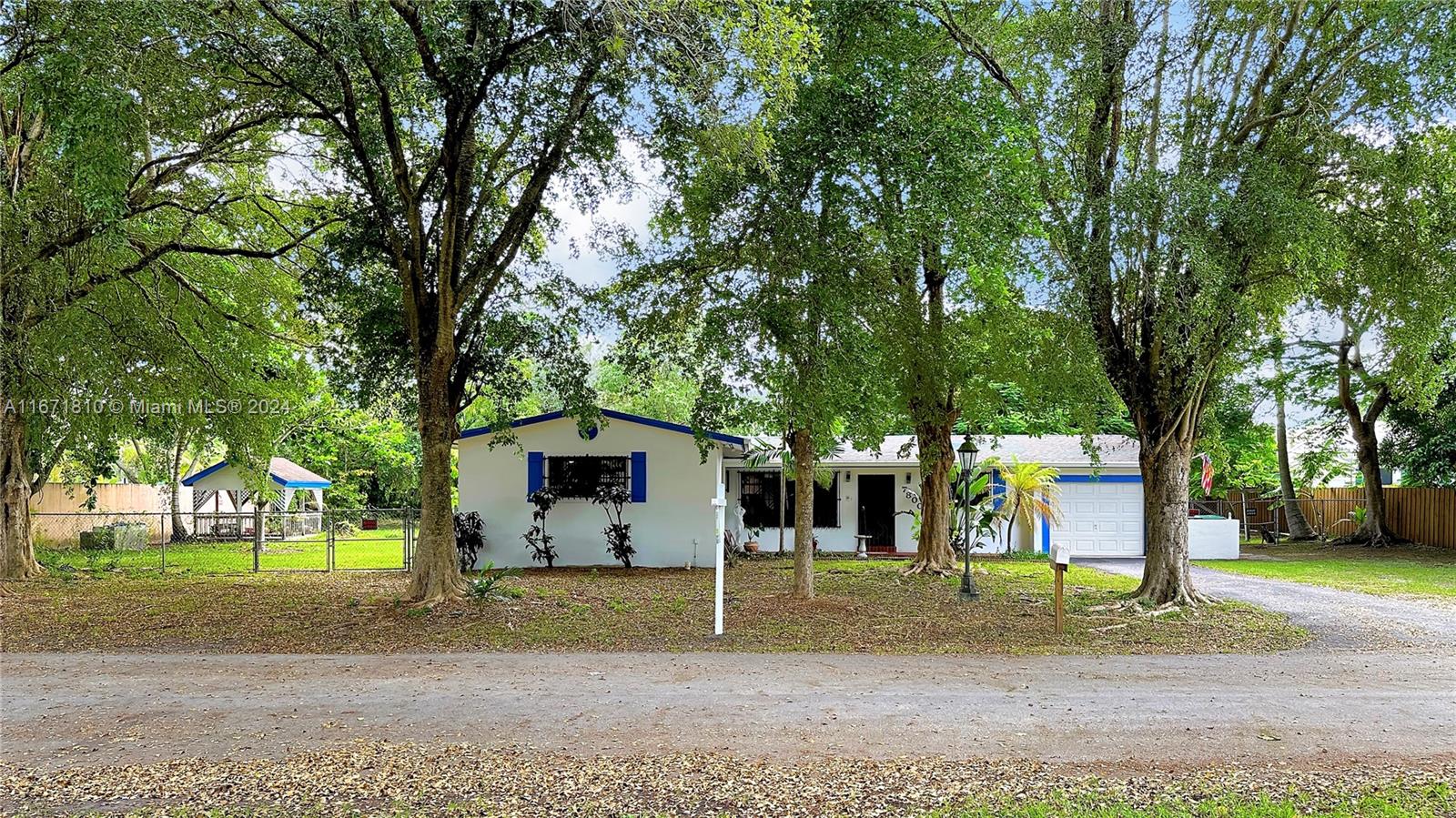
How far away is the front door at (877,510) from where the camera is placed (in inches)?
758

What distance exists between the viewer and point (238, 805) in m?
4.21

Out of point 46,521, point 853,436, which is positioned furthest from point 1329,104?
point 46,521

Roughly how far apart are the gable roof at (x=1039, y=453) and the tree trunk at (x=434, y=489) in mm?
9533

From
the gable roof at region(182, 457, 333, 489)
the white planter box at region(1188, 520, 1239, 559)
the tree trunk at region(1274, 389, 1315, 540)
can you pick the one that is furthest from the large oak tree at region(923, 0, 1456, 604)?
the gable roof at region(182, 457, 333, 489)

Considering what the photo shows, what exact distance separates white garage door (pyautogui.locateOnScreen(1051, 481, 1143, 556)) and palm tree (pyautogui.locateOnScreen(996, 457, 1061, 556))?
35cm

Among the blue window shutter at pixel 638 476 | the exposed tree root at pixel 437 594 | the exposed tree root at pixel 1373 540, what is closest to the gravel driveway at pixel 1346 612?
the blue window shutter at pixel 638 476

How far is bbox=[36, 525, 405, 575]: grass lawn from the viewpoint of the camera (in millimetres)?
14930

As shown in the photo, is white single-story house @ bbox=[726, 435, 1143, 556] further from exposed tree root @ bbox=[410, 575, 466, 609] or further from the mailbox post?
the mailbox post

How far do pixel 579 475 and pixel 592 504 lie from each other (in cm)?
58

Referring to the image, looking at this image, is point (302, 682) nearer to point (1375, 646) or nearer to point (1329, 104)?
point (1375, 646)

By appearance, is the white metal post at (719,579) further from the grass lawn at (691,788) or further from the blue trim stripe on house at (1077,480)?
the blue trim stripe on house at (1077,480)

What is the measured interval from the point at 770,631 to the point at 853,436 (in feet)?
12.8

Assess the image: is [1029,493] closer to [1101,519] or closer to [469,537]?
[1101,519]

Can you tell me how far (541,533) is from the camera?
15.3m
